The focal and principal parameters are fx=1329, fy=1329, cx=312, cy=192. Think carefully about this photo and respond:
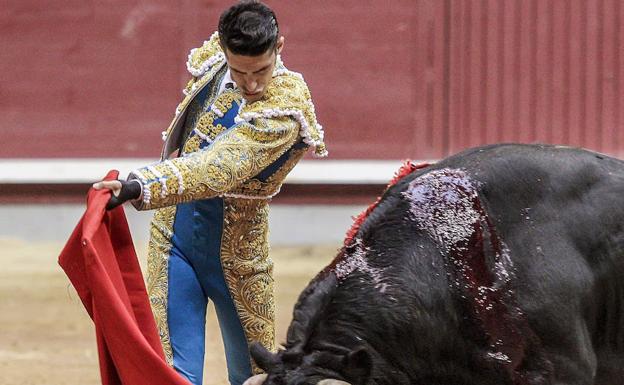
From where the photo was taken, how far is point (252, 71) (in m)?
3.24

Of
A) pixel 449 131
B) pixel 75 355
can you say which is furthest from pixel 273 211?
pixel 75 355

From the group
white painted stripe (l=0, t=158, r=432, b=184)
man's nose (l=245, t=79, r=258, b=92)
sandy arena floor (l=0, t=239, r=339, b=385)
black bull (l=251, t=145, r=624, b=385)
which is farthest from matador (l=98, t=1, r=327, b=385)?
white painted stripe (l=0, t=158, r=432, b=184)

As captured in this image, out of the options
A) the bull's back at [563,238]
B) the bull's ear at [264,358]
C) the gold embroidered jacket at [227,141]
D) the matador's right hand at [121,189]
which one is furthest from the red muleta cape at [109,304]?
the bull's back at [563,238]

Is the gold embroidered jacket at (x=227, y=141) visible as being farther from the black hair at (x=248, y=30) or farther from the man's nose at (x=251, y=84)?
the black hair at (x=248, y=30)

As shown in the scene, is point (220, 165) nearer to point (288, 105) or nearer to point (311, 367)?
point (288, 105)

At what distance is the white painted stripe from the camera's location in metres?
7.95

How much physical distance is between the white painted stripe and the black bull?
457cm

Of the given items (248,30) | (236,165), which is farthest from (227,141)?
(248,30)

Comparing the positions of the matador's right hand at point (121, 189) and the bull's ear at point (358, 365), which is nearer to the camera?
the bull's ear at point (358, 365)

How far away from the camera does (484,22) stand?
25.9ft

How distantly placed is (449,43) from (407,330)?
5.10 m

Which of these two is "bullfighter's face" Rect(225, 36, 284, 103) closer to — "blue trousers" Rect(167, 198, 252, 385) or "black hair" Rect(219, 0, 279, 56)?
"black hair" Rect(219, 0, 279, 56)

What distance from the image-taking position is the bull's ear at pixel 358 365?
2.83 metres

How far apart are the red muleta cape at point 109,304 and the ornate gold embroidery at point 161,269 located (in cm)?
19
